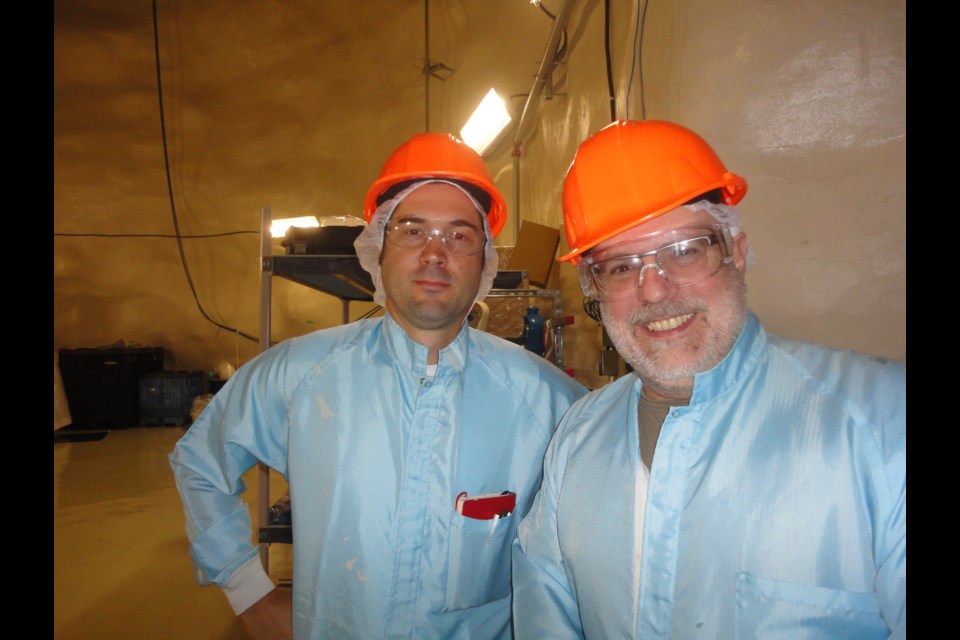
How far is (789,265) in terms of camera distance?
1.67 metres

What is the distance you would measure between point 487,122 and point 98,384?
22.2 feet

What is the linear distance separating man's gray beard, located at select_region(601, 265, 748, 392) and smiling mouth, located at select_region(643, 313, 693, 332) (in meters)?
0.02

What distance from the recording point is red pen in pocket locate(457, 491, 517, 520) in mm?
1479

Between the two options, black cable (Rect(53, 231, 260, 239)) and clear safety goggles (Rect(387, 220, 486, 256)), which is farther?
black cable (Rect(53, 231, 260, 239))

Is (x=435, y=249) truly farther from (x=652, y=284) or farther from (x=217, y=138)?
(x=217, y=138)

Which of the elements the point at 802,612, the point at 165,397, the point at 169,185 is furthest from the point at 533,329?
the point at 169,185

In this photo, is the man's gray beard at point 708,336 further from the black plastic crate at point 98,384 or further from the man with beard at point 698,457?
the black plastic crate at point 98,384

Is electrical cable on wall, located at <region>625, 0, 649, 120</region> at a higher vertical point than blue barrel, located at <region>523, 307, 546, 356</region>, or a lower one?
higher

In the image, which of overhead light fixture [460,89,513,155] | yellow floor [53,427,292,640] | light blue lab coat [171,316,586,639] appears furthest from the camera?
overhead light fixture [460,89,513,155]

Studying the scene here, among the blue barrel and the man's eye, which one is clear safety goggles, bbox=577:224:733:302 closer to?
the man's eye

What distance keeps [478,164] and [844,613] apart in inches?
66.0

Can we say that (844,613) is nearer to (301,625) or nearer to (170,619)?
(301,625)

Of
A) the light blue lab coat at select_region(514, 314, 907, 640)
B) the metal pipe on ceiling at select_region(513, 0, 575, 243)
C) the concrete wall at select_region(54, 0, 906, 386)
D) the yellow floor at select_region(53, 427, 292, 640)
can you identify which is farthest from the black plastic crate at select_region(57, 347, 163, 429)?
the light blue lab coat at select_region(514, 314, 907, 640)

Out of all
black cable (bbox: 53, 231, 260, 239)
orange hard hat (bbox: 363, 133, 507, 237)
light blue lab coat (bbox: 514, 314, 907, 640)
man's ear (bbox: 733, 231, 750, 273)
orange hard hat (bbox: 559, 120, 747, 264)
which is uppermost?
black cable (bbox: 53, 231, 260, 239)
